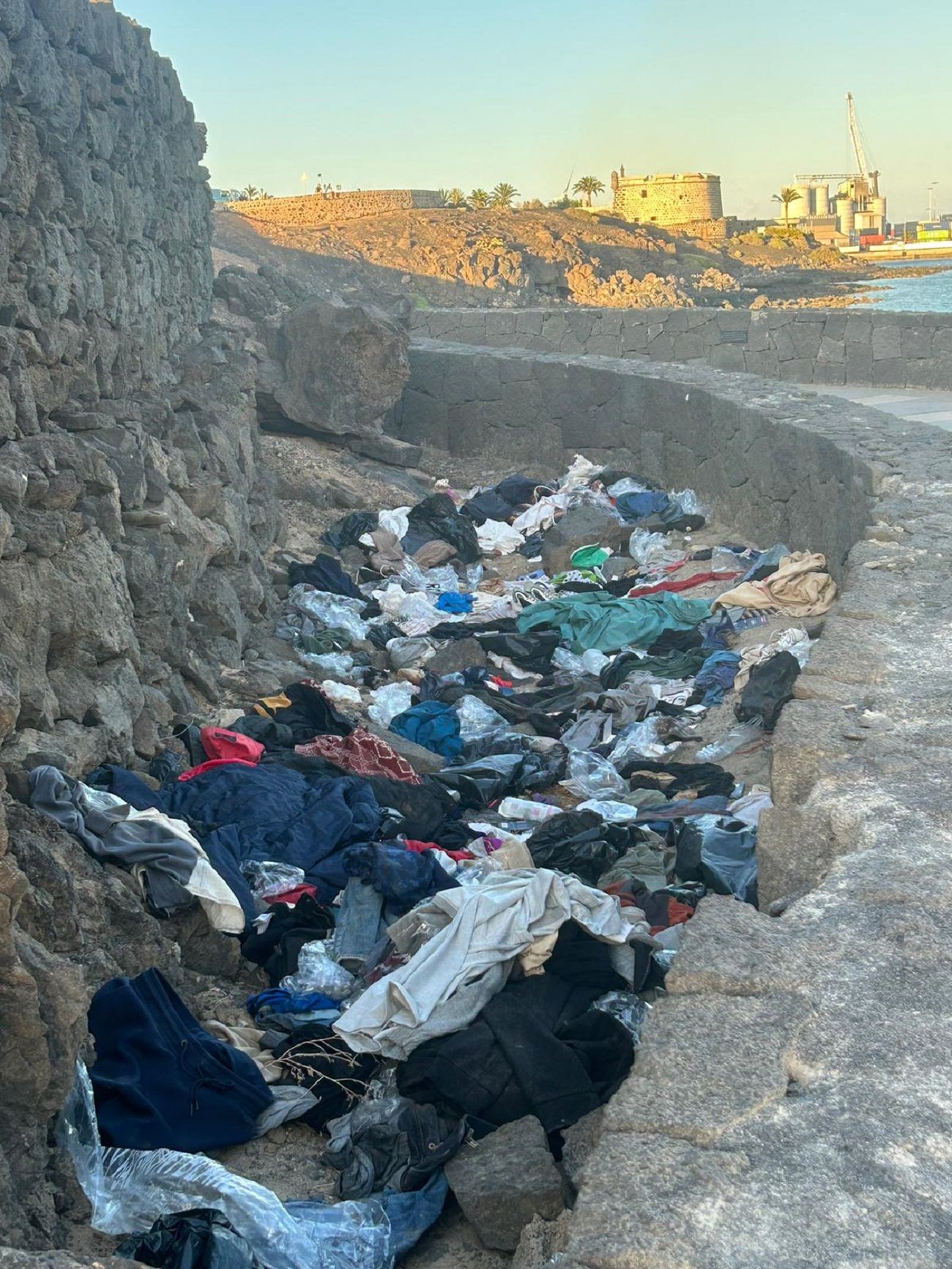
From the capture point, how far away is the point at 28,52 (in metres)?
7.11

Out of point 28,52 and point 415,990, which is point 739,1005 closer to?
point 415,990

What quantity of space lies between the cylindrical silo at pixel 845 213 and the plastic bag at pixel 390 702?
108289mm

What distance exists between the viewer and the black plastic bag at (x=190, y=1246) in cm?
282

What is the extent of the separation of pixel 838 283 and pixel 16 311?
4471 centimetres

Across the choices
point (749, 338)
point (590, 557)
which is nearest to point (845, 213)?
point (749, 338)

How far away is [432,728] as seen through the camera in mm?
7582

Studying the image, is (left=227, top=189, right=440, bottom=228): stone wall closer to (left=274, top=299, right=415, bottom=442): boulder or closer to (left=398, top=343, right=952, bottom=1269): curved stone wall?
(left=274, top=299, right=415, bottom=442): boulder

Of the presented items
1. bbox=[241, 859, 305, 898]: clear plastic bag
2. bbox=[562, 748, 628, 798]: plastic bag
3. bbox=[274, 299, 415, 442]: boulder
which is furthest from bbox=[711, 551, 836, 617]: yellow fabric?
bbox=[274, 299, 415, 442]: boulder

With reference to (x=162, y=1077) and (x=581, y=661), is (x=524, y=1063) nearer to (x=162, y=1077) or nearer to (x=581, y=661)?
(x=162, y=1077)

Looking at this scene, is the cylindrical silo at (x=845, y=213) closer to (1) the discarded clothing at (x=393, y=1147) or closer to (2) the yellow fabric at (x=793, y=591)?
(2) the yellow fabric at (x=793, y=591)

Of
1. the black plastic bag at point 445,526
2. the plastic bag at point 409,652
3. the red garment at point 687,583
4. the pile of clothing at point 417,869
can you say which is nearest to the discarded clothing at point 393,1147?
the pile of clothing at point 417,869

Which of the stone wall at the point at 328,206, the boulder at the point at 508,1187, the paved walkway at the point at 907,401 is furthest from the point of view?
the stone wall at the point at 328,206

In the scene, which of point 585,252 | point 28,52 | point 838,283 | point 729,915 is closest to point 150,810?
point 729,915

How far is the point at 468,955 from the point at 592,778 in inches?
117
